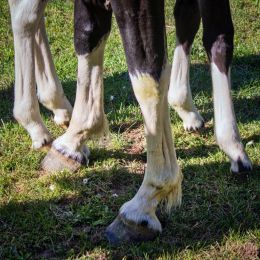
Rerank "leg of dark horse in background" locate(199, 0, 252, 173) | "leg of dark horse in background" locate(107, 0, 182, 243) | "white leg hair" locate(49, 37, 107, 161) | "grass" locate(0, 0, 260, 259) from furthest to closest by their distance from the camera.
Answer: "white leg hair" locate(49, 37, 107, 161) → "leg of dark horse in background" locate(199, 0, 252, 173) → "grass" locate(0, 0, 260, 259) → "leg of dark horse in background" locate(107, 0, 182, 243)

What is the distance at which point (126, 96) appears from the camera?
535 cm

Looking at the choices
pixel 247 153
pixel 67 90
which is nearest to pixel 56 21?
pixel 67 90

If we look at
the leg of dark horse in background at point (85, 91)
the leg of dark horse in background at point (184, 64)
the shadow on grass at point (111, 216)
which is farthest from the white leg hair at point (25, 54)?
the leg of dark horse in background at point (184, 64)

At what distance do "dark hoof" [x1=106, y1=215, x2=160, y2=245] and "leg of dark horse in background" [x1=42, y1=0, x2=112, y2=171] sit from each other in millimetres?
896

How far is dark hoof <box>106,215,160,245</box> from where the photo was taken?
3.30m

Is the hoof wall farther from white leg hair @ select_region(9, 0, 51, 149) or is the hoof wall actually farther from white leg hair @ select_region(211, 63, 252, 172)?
white leg hair @ select_region(211, 63, 252, 172)

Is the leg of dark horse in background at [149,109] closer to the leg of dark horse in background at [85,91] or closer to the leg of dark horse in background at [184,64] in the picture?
the leg of dark horse in background at [85,91]

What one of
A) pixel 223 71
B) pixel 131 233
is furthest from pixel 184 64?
pixel 131 233

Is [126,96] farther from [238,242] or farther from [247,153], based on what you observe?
[238,242]

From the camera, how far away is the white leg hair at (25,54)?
3916 millimetres

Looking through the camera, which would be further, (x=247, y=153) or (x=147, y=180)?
(x=247, y=153)

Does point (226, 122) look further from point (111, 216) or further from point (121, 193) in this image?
point (111, 216)

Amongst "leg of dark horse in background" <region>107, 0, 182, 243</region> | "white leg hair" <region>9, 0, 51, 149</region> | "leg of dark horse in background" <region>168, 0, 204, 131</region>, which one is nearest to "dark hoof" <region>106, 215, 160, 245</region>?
"leg of dark horse in background" <region>107, 0, 182, 243</region>

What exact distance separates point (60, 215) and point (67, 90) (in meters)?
2.13
